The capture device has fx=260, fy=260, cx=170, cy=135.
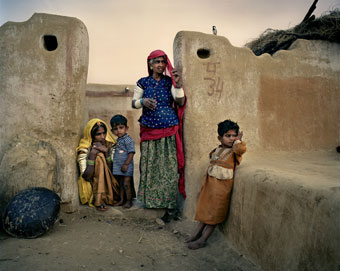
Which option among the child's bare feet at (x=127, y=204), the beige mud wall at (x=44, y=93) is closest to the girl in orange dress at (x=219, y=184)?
the child's bare feet at (x=127, y=204)

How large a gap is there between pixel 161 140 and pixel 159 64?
863 millimetres

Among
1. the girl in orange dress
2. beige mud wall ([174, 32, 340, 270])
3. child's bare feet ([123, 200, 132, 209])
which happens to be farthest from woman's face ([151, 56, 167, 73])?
child's bare feet ([123, 200, 132, 209])

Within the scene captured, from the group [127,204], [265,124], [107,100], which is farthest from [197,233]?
[107,100]

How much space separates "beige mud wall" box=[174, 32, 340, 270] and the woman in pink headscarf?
12cm

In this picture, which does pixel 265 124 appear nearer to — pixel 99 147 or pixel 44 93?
pixel 99 147

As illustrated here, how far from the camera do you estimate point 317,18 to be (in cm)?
355

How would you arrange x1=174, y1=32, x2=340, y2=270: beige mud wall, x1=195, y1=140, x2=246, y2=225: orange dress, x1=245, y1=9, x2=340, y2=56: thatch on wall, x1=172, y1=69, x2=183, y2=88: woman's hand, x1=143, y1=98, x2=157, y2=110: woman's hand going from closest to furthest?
1. x1=174, y1=32, x2=340, y2=270: beige mud wall
2. x1=195, y1=140, x2=246, y2=225: orange dress
3. x1=172, y1=69, x2=183, y2=88: woman's hand
4. x1=143, y1=98, x2=157, y2=110: woman's hand
5. x1=245, y1=9, x2=340, y2=56: thatch on wall

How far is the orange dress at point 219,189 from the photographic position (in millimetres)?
2326

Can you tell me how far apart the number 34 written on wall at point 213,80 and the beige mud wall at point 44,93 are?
1.54 m

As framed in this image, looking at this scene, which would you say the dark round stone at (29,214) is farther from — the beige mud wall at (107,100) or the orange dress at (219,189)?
the beige mud wall at (107,100)

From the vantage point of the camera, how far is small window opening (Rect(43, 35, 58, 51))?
3.06m

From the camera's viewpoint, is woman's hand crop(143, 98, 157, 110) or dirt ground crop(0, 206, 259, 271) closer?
dirt ground crop(0, 206, 259, 271)

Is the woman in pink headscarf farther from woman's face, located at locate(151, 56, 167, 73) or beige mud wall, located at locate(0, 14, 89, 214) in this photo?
beige mud wall, located at locate(0, 14, 89, 214)

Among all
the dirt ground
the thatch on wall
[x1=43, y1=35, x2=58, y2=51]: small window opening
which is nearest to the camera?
the dirt ground
